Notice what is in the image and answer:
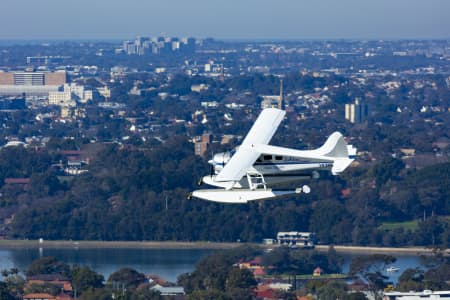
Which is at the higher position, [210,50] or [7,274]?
[7,274]

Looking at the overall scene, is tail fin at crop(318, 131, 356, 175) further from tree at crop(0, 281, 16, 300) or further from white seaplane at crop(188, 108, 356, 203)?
tree at crop(0, 281, 16, 300)

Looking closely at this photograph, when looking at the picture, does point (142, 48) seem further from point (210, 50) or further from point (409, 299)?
point (409, 299)

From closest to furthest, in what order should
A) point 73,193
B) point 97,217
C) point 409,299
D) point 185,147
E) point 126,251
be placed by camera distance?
point 409,299
point 126,251
point 97,217
point 73,193
point 185,147

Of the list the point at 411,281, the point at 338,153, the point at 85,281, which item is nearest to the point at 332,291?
the point at 411,281

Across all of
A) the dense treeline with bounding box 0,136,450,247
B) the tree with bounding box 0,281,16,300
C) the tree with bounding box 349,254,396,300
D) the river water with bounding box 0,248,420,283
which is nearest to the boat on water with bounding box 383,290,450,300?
the tree with bounding box 349,254,396,300

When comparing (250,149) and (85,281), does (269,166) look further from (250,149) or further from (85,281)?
(85,281)

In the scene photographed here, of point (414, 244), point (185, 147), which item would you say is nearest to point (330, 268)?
point (414, 244)

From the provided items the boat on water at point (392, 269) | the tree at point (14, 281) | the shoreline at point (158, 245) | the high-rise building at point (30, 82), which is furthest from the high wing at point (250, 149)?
the high-rise building at point (30, 82)

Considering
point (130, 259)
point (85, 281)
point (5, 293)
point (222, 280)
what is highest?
point (5, 293)
